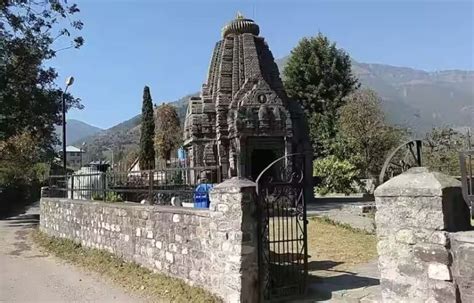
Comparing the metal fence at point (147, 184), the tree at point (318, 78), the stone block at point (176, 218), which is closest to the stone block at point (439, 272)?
the metal fence at point (147, 184)

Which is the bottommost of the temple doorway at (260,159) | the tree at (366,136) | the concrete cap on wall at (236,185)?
the concrete cap on wall at (236,185)

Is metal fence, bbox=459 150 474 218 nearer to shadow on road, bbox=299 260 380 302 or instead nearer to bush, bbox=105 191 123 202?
shadow on road, bbox=299 260 380 302

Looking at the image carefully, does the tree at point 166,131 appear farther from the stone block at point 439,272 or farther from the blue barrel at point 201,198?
the stone block at point 439,272

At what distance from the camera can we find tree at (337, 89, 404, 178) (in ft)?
110

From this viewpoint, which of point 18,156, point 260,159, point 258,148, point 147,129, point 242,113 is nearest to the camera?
point 242,113

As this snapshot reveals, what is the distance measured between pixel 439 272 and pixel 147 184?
24.0 ft

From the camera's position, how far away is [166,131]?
48.4 m

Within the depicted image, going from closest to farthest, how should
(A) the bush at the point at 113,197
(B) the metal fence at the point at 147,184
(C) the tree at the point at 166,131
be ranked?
(B) the metal fence at the point at 147,184
(A) the bush at the point at 113,197
(C) the tree at the point at 166,131

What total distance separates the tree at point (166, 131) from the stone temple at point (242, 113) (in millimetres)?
20172

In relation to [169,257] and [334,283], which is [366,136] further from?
[334,283]

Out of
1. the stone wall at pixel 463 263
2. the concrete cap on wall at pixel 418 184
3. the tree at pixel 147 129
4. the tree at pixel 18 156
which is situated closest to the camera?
the stone wall at pixel 463 263

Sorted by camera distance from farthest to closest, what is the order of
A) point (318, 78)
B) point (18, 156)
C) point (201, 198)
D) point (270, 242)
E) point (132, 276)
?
point (318, 78)
point (18, 156)
point (132, 276)
point (201, 198)
point (270, 242)

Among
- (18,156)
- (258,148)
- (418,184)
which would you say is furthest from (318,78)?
(418,184)

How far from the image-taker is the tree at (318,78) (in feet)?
142
